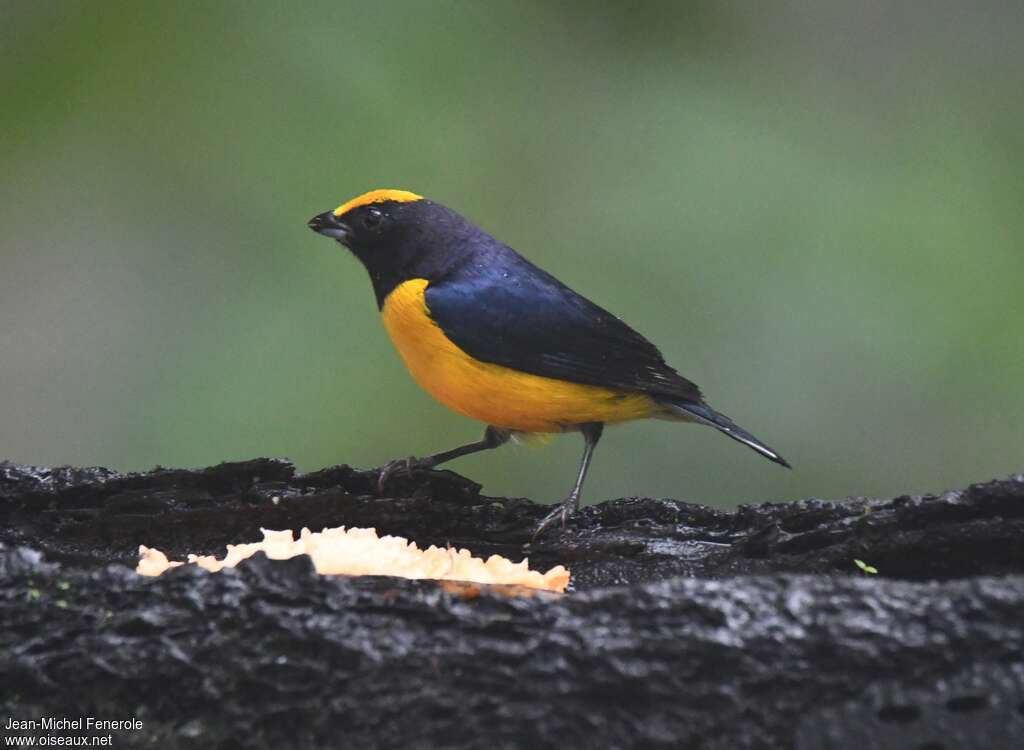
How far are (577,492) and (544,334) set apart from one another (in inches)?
18.1

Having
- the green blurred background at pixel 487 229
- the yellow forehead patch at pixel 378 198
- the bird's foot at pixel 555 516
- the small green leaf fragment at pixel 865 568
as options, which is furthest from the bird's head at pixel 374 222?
the small green leaf fragment at pixel 865 568

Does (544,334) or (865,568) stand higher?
(544,334)

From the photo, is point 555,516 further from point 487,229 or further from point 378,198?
point 487,229

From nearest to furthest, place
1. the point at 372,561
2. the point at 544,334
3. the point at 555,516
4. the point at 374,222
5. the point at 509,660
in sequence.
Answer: the point at 509,660, the point at 372,561, the point at 555,516, the point at 544,334, the point at 374,222

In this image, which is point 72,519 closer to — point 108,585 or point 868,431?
point 108,585

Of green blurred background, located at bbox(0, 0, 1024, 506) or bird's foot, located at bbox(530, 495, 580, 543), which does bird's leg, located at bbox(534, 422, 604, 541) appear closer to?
bird's foot, located at bbox(530, 495, 580, 543)

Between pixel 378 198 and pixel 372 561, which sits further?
pixel 378 198

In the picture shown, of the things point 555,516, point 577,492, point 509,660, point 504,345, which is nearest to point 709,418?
point 577,492

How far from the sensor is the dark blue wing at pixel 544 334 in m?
3.56

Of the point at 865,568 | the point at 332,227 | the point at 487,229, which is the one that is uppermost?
the point at 487,229

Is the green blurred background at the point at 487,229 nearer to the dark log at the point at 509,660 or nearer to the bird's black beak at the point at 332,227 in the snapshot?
the bird's black beak at the point at 332,227

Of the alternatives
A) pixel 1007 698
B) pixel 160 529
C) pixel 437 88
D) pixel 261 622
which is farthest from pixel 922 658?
pixel 437 88

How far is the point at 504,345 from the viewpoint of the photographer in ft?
11.7

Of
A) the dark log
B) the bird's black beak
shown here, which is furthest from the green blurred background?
the dark log
